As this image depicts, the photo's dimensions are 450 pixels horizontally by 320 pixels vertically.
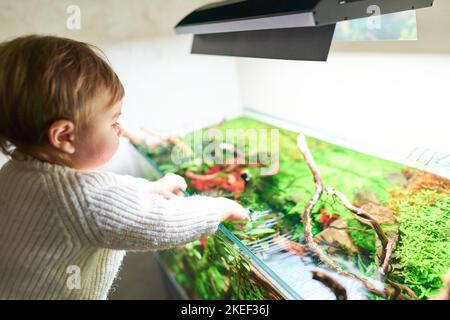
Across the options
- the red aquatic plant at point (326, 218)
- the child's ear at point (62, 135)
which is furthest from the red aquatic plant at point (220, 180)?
the child's ear at point (62, 135)

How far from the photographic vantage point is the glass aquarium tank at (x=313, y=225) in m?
0.74

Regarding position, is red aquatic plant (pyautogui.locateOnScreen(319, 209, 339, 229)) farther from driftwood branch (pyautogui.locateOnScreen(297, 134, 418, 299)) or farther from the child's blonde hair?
the child's blonde hair

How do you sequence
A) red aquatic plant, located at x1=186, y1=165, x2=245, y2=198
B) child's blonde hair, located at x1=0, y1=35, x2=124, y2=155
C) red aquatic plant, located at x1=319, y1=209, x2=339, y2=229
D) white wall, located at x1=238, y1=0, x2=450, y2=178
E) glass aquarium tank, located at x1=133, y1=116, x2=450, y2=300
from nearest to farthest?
child's blonde hair, located at x1=0, y1=35, x2=124, y2=155
glass aquarium tank, located at x1=133, y1=116, x2=450, y2=300
red aquatic plant, located at x1=319, y1=209, x2=339, y2=229
white wall, located at x1=238, y1=0, x2=450, y2=178
red aquatic plant, located at x1=186, y1=165, x2=245, y2=198

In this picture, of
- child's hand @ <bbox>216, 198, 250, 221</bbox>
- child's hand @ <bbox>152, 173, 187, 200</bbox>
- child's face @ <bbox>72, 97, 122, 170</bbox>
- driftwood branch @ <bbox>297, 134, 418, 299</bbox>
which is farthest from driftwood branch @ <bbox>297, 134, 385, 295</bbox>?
child's face @ <bbox>72, 97, 122, 170</bbox>

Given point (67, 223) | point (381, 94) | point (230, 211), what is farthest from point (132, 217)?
point (381, 94)

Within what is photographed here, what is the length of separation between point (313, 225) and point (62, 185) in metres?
0.61

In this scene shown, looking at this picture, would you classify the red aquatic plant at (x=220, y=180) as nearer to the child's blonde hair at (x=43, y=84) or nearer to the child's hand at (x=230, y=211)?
the child's hand at (x=230, y=211)

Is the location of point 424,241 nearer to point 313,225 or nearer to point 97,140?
point 313,225

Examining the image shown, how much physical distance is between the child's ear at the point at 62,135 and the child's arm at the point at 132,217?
0.06m

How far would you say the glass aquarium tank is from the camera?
738 millimetres

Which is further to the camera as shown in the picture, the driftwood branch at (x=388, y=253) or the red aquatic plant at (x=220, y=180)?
the red aquatic plant at (x=220, y=180)

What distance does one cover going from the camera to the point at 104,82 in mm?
686

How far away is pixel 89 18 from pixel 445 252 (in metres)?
1.46
